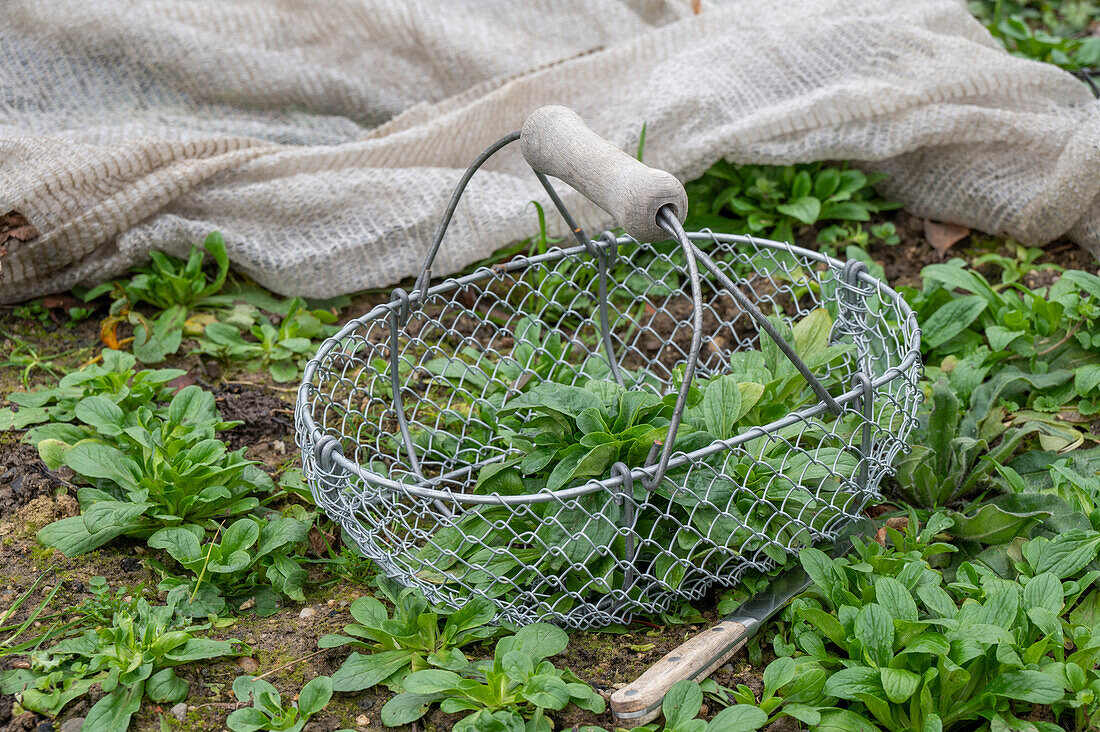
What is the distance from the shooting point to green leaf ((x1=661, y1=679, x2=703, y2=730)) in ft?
3.56

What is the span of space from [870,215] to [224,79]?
1735mm

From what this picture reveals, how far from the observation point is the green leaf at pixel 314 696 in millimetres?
1127

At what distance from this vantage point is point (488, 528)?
1295 mm

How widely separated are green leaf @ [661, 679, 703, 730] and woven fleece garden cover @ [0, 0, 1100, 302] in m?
1.22

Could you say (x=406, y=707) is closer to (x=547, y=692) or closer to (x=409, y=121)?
(x=547, y=692)

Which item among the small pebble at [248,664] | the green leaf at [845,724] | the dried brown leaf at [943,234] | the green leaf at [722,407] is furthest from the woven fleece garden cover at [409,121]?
the green leaf at [845,724]

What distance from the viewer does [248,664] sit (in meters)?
1.23

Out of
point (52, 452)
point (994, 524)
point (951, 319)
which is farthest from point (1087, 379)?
point (52, 452)

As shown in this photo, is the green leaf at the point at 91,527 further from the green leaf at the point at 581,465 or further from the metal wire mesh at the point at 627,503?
the green leaf at the point at 581,465

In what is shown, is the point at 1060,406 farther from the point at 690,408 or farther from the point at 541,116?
the point at 541,116

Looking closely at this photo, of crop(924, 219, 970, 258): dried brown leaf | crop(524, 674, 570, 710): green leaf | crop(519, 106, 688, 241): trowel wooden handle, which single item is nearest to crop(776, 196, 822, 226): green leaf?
crop(924, 219, 970, 258): dried brown leaf

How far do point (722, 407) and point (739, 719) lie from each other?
0.44 m

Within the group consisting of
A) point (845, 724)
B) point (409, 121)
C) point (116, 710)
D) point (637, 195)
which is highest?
point (637, 195)

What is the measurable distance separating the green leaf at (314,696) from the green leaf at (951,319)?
132cm
